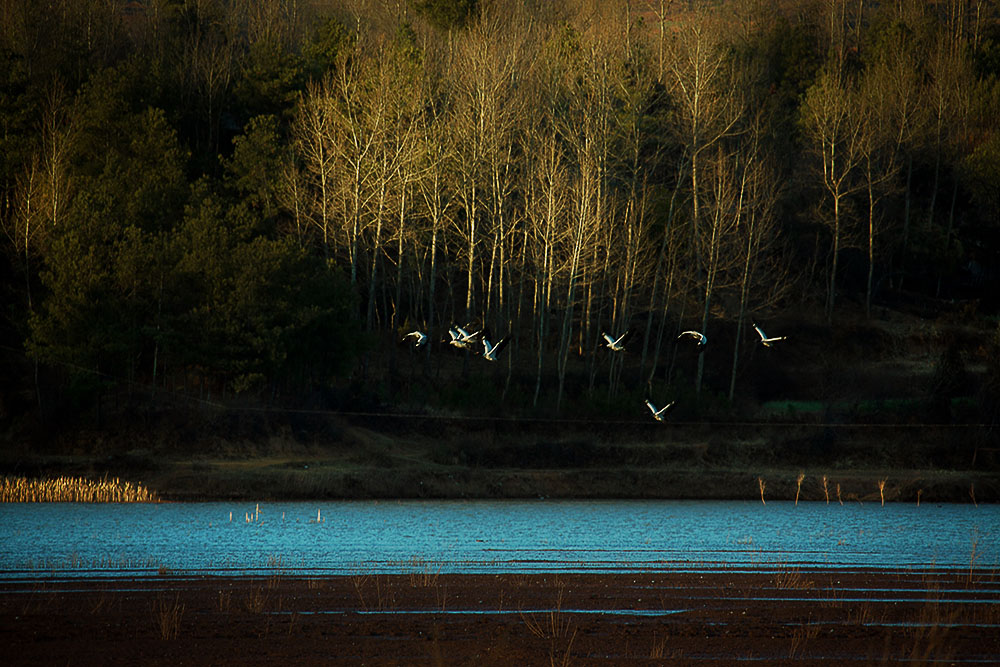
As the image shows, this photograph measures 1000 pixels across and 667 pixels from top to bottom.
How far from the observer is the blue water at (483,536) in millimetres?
25406

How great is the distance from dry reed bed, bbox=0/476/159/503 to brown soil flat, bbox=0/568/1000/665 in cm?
1879

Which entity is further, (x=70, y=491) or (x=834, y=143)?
(x=834, y=143)

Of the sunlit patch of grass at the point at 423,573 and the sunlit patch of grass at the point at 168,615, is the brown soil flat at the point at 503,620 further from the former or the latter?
the sunlit patch of grass at the point at 423,573

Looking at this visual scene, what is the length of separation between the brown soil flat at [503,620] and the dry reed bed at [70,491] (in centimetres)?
1879

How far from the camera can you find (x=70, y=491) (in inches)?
1556

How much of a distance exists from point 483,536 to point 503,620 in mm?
15102

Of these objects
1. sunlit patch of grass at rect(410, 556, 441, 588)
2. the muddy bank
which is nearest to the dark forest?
the muddy bank

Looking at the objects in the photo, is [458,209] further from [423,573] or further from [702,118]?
[423,573]

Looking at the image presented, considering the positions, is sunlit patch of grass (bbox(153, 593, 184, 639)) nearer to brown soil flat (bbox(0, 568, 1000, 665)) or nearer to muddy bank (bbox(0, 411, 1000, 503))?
brown soil flat (bbox(0, 568, 1000, 665))

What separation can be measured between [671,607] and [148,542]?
15732 mm

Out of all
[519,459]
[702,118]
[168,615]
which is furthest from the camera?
[702,118]

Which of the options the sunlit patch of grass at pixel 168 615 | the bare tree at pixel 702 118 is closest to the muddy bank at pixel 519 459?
the bare tree at pixel 702 118

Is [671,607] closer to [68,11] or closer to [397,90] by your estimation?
[397,90]

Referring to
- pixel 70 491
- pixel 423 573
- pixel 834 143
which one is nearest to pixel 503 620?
pixel 423 573
